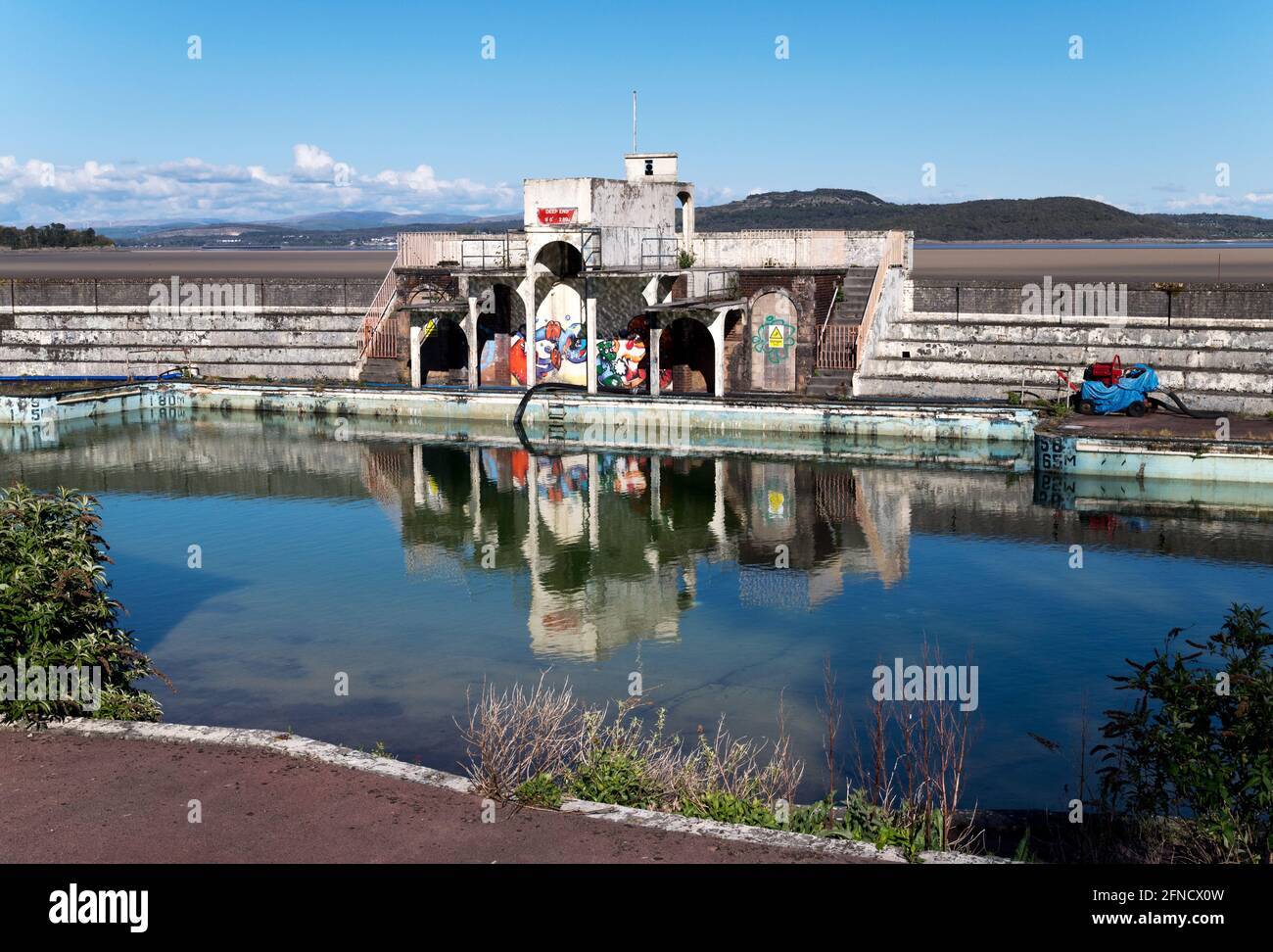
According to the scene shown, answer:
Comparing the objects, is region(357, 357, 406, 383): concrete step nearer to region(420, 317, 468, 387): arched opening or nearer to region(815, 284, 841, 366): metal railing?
region(420, 317, 468, 387): arched opening

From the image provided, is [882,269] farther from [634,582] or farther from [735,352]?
[634,582]

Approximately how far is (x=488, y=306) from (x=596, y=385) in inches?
261

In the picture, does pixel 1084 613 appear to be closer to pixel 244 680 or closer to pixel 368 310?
pixel 244 680

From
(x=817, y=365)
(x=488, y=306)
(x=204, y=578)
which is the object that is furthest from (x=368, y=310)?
(x=204, y=578)

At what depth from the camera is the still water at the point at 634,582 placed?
71.9 feet

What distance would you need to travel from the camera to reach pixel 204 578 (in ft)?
99.2

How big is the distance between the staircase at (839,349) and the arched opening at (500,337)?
12321mm

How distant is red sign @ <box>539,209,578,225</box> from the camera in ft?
174

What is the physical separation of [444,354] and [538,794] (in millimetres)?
46472

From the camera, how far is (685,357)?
55.8 metres

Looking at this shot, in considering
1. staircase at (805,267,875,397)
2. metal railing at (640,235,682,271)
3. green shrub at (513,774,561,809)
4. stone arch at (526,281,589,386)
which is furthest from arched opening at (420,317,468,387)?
green shrub at (513,774,561,809)

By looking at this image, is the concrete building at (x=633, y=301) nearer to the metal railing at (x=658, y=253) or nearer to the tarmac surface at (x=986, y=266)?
the metal railing at (x=658, y=253)

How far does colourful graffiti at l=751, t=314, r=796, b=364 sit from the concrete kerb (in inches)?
1545
